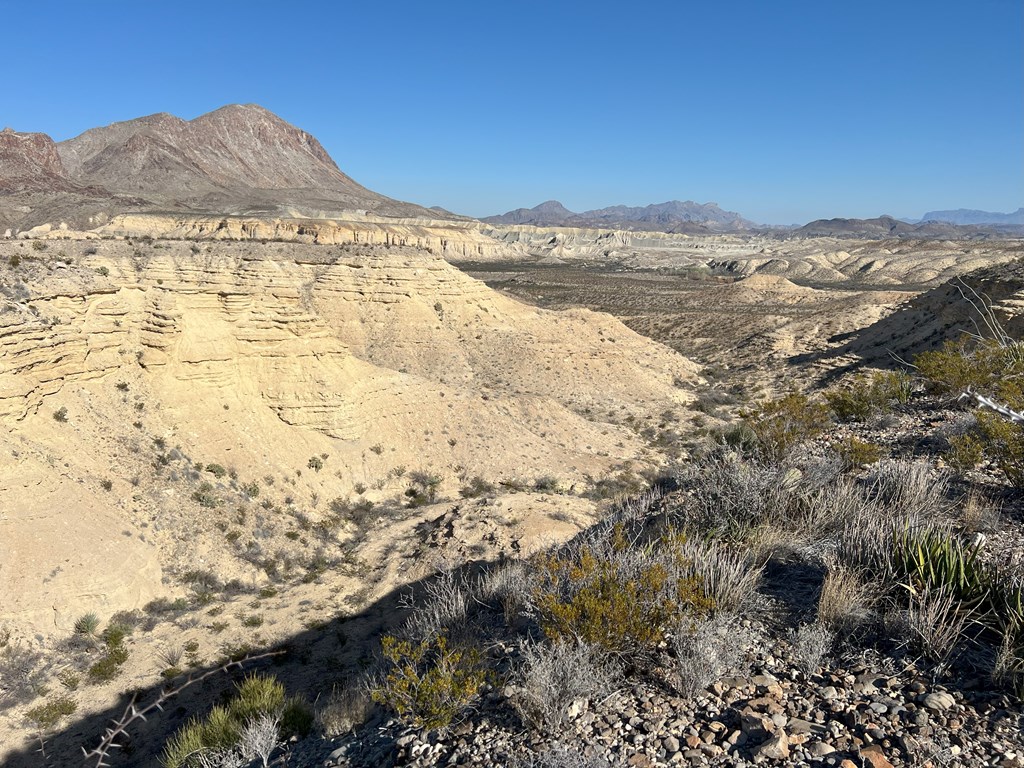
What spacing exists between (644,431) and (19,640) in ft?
58.2

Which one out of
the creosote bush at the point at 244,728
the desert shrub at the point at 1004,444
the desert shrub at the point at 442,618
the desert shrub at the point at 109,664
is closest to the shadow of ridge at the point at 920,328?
the desert shrub at the point at 1004,444

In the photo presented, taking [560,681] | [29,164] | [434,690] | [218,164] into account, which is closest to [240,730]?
[434,690]

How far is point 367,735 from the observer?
15.2 ft

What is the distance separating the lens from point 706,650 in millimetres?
4180

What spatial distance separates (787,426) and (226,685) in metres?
10.2

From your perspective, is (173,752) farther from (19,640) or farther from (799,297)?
(799,297)

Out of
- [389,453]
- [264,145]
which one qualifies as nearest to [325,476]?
[389,453]

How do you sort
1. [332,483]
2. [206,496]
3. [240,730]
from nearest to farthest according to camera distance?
[240,730]
[206,496]
[332,483]

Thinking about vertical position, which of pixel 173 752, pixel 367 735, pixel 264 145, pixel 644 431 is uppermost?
pixel 264 145

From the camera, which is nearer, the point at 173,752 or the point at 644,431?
the point at 173,752

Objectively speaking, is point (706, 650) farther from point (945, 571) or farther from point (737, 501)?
point (737, 501)

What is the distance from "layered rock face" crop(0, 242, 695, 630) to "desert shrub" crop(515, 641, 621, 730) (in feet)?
28.6

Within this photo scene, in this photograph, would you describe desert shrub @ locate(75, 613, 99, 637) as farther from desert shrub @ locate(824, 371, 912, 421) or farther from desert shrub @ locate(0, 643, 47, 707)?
desert shrub @ locate(824, 371, 912, 421)

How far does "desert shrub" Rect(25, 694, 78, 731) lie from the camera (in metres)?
7.62
